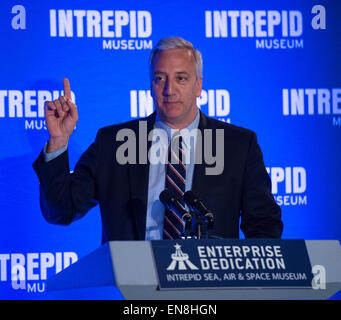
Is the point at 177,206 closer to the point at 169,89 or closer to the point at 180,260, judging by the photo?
the point at 180,260

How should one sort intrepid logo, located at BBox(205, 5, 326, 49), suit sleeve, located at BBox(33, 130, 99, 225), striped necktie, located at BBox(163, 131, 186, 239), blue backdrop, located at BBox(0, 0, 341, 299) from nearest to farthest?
1. suit sleeve, located at BBox(33, 130, 99, 225)
2. striped necktie, located at BBox(163, 131, 186, 239)
3. blue backdrop, located at BBox(0, 0, 341, 299)
4. intrepid logo, located at BBox(205, 5, 326, 49)

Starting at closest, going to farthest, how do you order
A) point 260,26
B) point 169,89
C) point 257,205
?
point 257,205 → point 169,89 → point 260,26

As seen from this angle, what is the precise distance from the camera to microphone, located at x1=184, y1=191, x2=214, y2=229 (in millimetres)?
1845

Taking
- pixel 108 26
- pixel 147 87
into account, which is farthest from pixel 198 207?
pixel 108 26

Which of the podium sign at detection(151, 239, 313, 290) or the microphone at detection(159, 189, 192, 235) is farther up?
the microphone at detection(159, 189, 192, 235)

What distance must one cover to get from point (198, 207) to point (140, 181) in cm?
89

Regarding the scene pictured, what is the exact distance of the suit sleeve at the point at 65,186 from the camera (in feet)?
7.89

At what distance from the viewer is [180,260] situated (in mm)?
1576

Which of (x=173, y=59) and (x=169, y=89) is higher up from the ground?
(x=173, y=59)

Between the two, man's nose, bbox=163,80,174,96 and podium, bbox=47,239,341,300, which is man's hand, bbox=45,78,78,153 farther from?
podium, bbox=47,239,341,300

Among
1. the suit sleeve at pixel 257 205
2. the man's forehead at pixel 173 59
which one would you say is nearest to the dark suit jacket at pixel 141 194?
the suit sleeve at pixel 257 205

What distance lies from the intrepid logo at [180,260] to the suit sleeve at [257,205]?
101 centimetres

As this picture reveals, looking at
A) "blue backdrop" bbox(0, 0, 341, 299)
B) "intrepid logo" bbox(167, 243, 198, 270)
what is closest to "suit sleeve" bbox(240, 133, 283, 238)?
"intrepid logo" bbox(167, 243, 198, 270)

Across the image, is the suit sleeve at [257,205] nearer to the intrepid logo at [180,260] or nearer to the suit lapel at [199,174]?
the suit lapel at [199,174]
